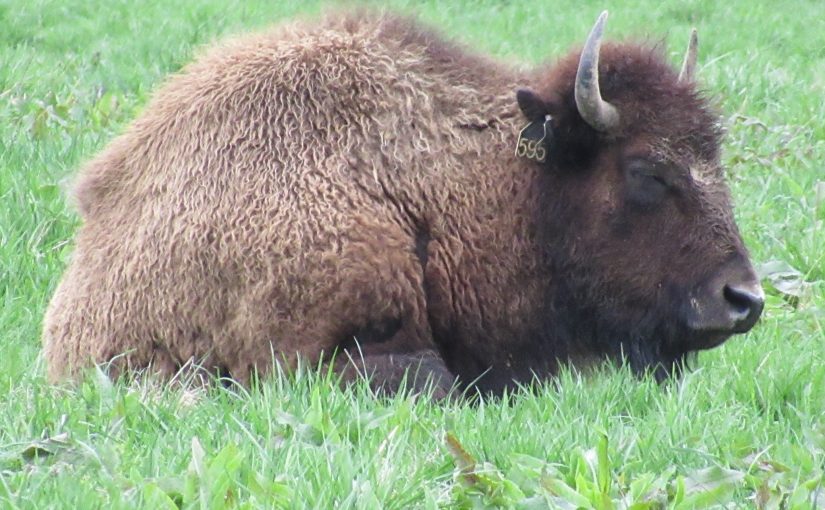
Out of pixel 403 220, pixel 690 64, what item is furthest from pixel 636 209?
pixel 403 220

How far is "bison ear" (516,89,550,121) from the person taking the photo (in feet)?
17.3

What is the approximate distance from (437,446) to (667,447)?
0.66 m

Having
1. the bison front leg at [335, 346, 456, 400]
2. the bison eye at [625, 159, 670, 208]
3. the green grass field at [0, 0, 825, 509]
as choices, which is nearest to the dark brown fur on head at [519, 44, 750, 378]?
the bison eye at [625, 159, 670, 208]

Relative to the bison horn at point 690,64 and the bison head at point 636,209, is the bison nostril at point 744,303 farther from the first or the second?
the bison horn at point 690,64

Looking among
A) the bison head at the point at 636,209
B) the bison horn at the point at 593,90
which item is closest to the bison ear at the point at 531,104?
the bison head at the point at 636,209

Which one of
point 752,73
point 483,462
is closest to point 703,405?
point 483,462

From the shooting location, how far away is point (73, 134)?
27.3 feet

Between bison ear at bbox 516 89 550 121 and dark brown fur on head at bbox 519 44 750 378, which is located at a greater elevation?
bison ear at bbox 516 89 550 121

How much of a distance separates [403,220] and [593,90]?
0.85 m

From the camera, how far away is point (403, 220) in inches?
201

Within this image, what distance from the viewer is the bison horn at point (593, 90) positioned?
506cm

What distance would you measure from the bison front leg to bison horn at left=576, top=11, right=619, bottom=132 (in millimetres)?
1108

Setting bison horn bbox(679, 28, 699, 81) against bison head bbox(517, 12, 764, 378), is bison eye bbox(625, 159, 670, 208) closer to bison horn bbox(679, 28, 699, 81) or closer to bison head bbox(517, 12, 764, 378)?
bison head bbox(517, 12, 764, 378)

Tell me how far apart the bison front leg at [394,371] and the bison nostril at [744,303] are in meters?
1.07
